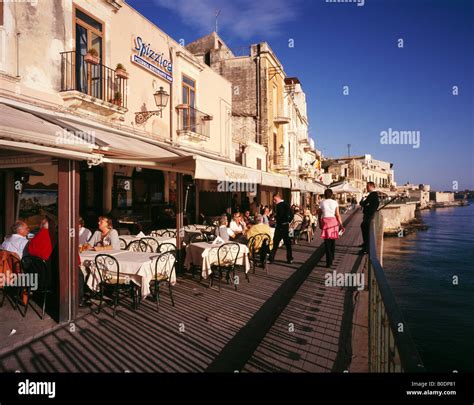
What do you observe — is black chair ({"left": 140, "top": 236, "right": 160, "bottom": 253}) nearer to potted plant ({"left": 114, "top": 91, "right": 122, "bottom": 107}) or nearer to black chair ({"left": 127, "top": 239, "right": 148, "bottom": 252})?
black chair ({"left": 127, "top": 239, "right": 148, "bottom": 252})

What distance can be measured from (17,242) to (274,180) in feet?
25.9

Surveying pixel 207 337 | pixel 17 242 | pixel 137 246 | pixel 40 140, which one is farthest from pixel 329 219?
pixel 17 242

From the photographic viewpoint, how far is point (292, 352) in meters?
4.20

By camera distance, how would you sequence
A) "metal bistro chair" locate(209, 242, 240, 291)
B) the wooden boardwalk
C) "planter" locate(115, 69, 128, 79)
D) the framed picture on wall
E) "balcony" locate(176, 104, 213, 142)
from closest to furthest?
the wooden boardwalk → "metal bistro chair" locate(209, 242, 240, 291) → "planter" locate(115, 69, 128, 79) → the framed picture on wall → "balcony" locate(176, 104, 213, 142)

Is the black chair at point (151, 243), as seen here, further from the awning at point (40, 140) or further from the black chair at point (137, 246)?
the awning at point (40, 140)

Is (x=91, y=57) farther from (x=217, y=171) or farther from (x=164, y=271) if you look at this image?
(x=164, y=271)

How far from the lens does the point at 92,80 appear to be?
9195 millimetres

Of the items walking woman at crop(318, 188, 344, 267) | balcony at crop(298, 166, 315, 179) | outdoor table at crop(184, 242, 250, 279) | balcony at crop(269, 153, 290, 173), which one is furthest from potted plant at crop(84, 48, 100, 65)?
balcony at crop(298, 166, 315, 179)

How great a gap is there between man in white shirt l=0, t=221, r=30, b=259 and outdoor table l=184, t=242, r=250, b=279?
3.22 meters

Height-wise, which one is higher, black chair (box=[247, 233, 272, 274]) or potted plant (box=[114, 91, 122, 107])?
potted plant (box=[114, 91, 122, 107])

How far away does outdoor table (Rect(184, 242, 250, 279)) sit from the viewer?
23.1ft

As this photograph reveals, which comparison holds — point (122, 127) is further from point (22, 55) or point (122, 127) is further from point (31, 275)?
point (31, 275)

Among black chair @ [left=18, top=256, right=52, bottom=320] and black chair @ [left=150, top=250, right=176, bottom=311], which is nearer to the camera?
black chair @ [left=18, top=256, right=52, bottom=320]

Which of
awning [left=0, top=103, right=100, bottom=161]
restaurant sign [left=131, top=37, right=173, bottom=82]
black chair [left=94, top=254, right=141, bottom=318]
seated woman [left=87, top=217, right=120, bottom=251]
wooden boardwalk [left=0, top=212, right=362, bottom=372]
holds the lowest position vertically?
wooden boardwalk [left=0, top=212, right=362, bottom=372]
